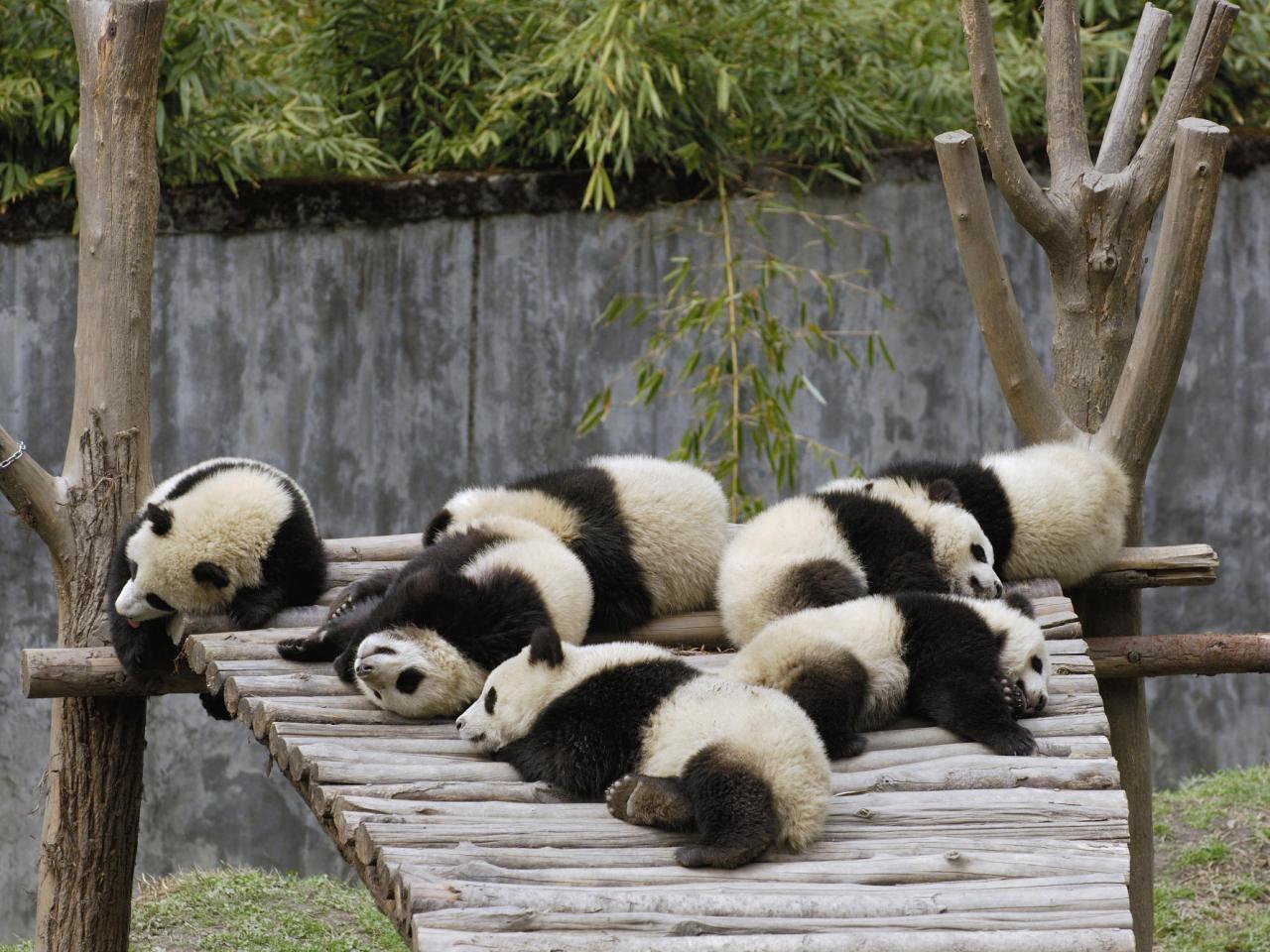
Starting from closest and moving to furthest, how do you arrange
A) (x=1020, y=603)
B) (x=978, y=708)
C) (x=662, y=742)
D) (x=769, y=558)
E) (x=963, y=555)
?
(x=662, y=742)
(x=978, y=708)
(x=1020, y=603)
(x=769, y=558)
(x=963, y=555)

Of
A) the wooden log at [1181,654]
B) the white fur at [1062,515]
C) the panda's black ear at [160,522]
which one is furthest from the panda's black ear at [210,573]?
the wooden log at [1181,654]

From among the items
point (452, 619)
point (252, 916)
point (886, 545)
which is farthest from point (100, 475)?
point (886, 545)

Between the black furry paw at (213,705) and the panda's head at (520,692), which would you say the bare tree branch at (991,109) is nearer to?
the panda's head at (520,692)

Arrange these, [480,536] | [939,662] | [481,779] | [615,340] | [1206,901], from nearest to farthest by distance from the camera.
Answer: [481,779]
[939,662]
[480,536]
[1206,901]
[615,340]

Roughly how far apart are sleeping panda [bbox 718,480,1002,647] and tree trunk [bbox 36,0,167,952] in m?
1.63

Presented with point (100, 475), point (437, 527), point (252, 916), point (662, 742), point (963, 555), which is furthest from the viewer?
point (252, 916)

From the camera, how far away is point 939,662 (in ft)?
9.80

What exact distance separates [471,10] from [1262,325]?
3.42 meters

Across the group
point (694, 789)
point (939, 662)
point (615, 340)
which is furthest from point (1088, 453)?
point (615, 340)

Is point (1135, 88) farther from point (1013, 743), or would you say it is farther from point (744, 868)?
point (744, 868)

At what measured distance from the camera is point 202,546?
137 inches

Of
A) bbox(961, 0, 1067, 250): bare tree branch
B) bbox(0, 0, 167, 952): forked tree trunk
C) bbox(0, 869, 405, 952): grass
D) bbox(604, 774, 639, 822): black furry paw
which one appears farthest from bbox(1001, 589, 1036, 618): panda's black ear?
bbox(0, 869, 405, 952): grass

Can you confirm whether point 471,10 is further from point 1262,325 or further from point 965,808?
point 965,808

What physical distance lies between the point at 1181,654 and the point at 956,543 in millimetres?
866
